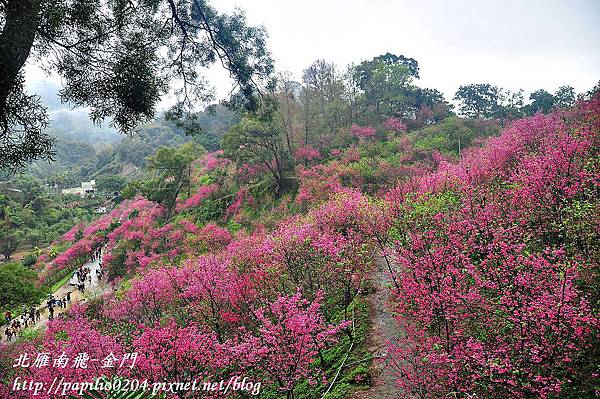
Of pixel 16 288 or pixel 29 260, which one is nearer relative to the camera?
pixel 16 288

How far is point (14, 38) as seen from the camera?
3.20 meters

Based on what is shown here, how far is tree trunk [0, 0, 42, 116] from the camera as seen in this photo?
10.5 feet

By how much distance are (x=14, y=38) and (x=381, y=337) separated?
26.5 feet

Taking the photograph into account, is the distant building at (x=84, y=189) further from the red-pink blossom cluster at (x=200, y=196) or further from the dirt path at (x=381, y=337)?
the dirt path at (x=381, y=337)

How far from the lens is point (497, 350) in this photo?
183 inches

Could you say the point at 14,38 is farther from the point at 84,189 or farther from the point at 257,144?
the point at 84,189

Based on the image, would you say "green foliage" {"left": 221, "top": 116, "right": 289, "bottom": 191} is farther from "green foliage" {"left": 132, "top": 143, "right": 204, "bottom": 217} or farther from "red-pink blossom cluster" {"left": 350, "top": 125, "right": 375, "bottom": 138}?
"green foliage" {"left": 132, "top": 143, "right": 204, "bottom": 217}

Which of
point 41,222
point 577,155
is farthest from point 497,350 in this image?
point 41,222

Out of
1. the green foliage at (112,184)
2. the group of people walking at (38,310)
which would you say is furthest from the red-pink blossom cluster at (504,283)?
the green foliage at (112,184)

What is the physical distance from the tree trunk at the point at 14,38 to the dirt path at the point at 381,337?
6.93 metres

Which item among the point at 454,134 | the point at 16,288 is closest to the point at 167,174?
the point at 16,288

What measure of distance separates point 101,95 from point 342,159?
1745 centimetres

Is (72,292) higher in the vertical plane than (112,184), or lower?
lower

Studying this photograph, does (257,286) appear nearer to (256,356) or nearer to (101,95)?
(256,356)
